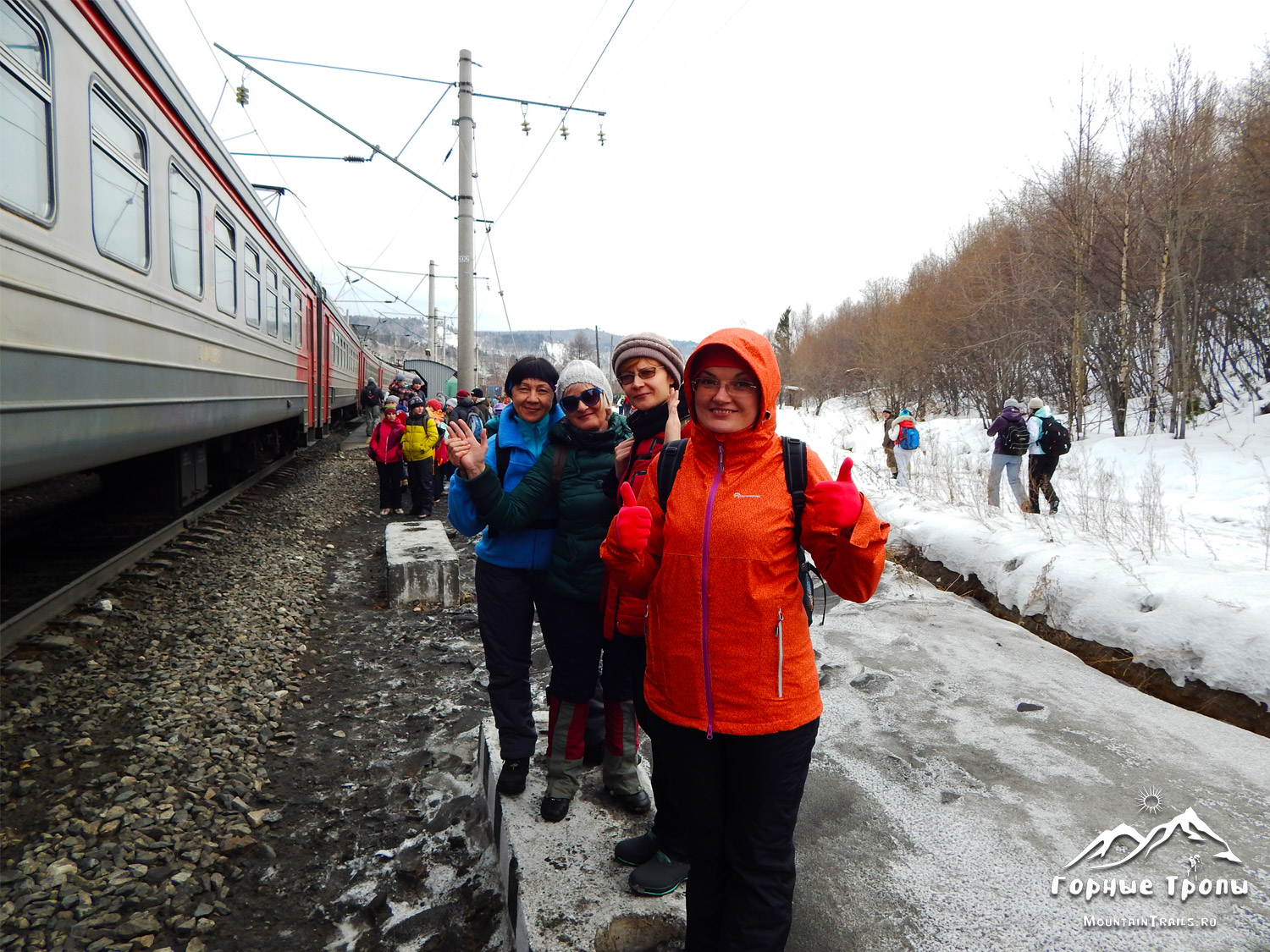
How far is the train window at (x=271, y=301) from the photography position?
324 inches

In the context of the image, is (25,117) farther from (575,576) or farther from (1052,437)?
(1052,437)

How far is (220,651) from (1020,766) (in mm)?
4378

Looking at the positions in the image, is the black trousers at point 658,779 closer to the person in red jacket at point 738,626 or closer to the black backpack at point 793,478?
the person in red jacket at point 738,626

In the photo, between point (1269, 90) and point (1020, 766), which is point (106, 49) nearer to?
point (1020, 766)

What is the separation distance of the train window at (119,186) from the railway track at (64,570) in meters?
2.13

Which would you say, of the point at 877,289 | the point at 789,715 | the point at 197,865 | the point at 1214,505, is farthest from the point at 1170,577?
the point at 877,289

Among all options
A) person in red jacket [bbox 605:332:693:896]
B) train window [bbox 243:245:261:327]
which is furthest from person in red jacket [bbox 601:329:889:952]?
train window [bbox 243:245:261:327]

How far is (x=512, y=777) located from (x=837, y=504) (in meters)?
1.72

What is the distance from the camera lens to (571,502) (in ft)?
8.09

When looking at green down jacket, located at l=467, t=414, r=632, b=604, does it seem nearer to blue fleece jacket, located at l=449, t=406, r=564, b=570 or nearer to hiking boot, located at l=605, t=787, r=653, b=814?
blue fleece jacket, located at l=449, t=406, r=564, b=570

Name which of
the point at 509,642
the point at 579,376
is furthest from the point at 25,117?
the point at 509,642

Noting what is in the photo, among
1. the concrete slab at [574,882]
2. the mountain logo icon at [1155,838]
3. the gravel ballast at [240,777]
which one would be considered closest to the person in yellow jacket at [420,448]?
the gravel ballast at [240,777]

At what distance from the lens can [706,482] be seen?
1.82 m

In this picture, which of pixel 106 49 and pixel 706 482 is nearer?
pixel 706 482
